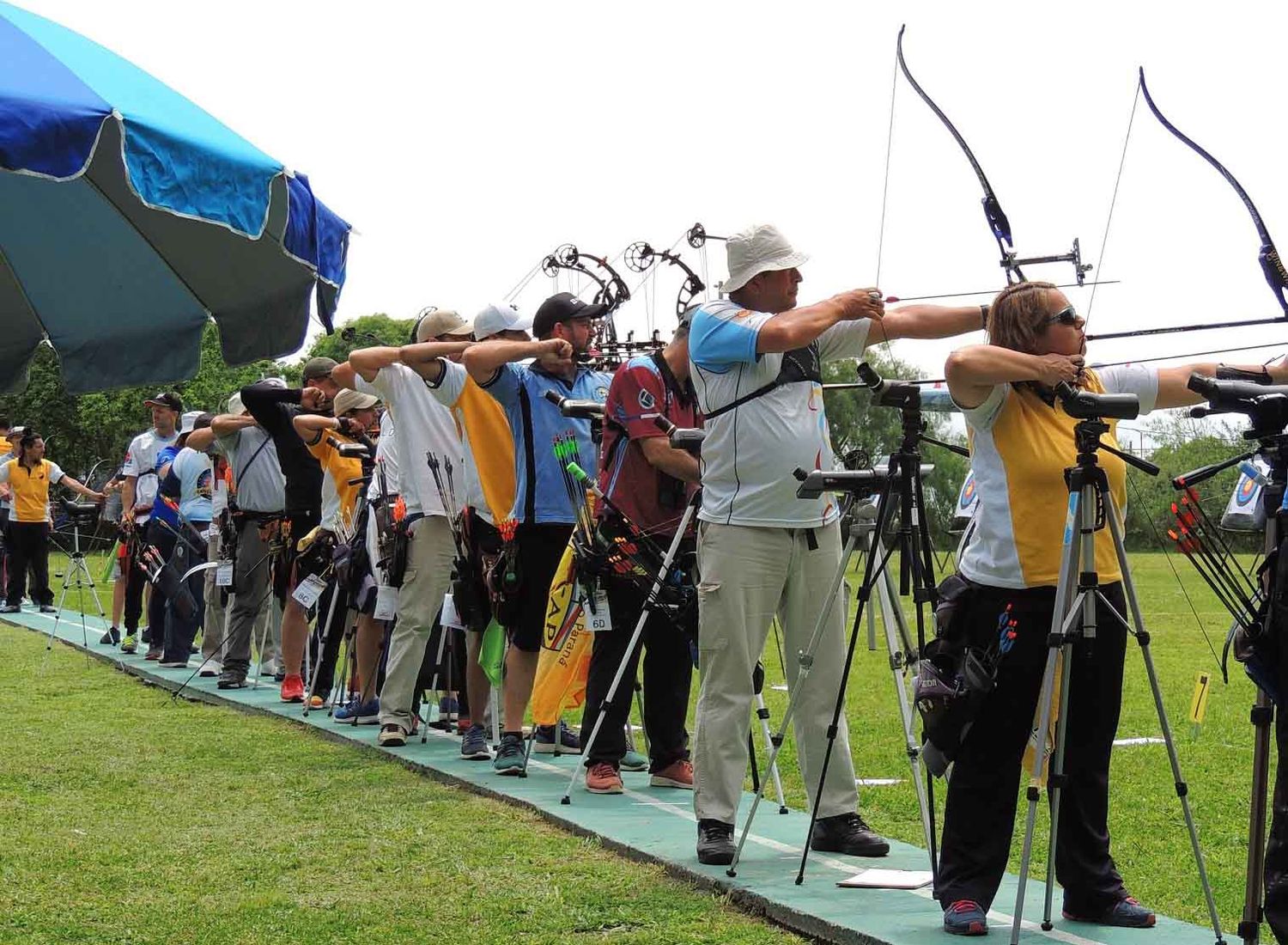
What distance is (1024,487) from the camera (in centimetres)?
468

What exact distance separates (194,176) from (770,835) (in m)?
Answer: 3.05

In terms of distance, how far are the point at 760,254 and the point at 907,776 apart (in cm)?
300

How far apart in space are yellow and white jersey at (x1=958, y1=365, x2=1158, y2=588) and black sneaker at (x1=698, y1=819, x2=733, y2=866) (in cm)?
141

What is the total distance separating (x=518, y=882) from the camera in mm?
5500

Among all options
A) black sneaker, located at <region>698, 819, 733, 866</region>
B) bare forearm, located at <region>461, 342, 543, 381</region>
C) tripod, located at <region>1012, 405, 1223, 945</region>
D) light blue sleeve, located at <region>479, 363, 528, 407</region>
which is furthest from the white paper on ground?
light blue sleeve, located at <region>479, 363, 528, 407</region>

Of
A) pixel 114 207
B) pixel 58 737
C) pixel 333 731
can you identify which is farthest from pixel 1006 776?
pixel 58 737

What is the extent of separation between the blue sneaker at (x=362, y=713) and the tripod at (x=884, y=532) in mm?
4530

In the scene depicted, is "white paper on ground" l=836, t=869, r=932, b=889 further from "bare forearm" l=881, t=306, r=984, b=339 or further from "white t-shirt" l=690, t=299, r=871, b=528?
"bare forearm" l=881, t=306, r=984, b=339

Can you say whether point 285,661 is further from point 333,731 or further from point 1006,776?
point 1006,776

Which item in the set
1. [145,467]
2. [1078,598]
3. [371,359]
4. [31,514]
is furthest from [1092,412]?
[31,514]

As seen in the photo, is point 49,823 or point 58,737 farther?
point 58,737

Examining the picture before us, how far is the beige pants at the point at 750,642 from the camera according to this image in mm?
5633

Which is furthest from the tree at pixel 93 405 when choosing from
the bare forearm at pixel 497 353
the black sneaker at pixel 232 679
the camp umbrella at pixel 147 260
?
the black sneaker at pixel 232 679

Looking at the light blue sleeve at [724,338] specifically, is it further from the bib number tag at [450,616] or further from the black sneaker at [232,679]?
the black sneaker at [232,679]
